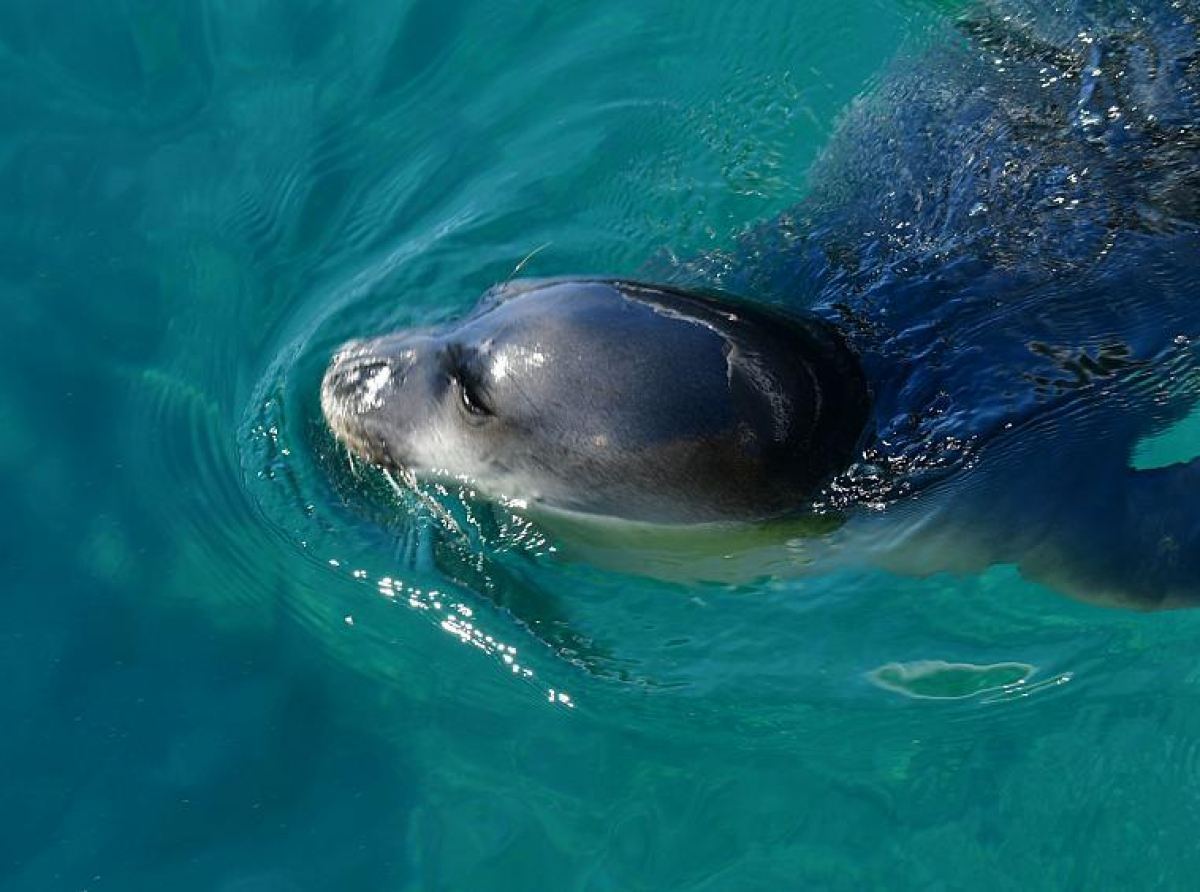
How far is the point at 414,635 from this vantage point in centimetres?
500

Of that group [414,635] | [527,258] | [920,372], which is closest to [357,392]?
[414,635]

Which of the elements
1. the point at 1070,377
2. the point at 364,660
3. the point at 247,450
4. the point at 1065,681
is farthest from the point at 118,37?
the point at 1065,681

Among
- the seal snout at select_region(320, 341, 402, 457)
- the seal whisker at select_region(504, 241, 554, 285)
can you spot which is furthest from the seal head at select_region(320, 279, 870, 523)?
the seal whisker at select_region(504, 241, 554, 285)

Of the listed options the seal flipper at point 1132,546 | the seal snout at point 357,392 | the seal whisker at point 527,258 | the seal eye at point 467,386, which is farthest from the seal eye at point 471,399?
the seal flipper at point 1132,546

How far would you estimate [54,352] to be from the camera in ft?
19.6

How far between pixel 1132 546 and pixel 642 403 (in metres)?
1.66

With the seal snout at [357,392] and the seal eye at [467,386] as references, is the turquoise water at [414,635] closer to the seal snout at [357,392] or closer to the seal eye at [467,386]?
the seal snout at [357,392]

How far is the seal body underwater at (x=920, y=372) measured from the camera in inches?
184

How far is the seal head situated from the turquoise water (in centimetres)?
34

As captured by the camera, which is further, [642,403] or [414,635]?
[414,635]

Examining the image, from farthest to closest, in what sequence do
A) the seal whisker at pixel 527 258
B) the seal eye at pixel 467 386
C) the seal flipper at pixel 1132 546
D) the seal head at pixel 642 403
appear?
the seal whisker at pixel 527 258 < the seal eye at pixel 467 386 < the seal flipper at pixel 1132 546 < the seal head at pixel 642 403

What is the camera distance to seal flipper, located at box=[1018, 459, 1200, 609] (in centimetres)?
472

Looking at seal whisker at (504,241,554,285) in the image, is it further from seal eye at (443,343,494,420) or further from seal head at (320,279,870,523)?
seal eye at (443,343,494,420)

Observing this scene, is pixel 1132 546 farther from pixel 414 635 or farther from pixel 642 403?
pixel 414 635
